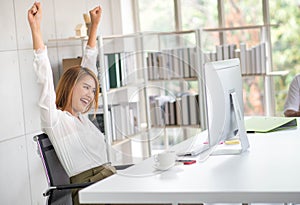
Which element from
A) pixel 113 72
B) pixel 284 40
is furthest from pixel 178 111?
pixel 284 40

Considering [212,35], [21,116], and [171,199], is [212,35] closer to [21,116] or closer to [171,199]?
[21,116]

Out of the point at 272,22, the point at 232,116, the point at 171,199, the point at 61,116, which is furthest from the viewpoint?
the point at 272,22

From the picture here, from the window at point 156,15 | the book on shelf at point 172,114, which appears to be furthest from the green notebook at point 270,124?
the window at point 156,15

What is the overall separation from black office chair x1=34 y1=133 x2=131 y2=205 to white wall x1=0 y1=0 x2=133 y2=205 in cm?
114

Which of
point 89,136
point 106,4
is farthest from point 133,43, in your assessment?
point 89,136

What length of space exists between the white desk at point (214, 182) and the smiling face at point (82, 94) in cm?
64

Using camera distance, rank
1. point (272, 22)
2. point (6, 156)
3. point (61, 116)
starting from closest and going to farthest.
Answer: point (61, 116), point (6, 156), point (272, 22)

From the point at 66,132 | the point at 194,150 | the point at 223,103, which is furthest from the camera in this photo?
the point at 66,132

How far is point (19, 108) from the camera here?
415 centimetres

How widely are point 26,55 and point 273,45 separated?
2.37 m

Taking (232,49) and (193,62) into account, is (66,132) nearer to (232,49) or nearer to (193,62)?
(232,49)

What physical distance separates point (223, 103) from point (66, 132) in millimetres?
857

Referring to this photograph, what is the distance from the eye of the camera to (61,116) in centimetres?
307

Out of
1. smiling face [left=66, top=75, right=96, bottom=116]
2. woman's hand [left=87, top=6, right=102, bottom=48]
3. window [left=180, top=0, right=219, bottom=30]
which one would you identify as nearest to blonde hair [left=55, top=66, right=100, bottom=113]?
smiling face [left=66, top=75, right=96, bottom=116]
